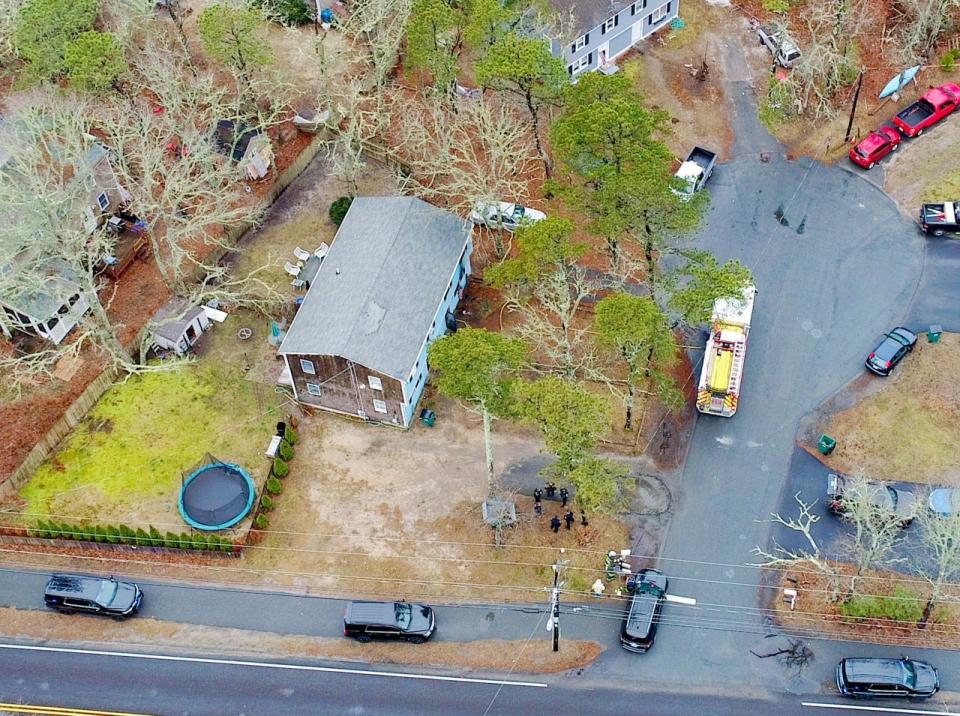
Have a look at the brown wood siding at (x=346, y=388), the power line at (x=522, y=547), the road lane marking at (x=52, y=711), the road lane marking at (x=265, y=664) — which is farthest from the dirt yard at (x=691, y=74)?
the road lane marking at (x=52, y=711)

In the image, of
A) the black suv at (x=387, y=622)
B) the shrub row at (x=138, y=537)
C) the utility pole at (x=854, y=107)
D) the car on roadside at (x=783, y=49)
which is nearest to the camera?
the black suv at (x=387, y=622)

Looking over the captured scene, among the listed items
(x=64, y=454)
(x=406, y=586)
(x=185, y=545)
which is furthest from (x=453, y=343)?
(x=64, y=454)

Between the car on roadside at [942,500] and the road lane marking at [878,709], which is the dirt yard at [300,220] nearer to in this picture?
the road lane marking at [878,709]

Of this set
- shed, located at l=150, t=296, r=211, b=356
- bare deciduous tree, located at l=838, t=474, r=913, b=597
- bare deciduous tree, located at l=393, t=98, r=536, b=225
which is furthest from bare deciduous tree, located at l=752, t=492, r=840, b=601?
shed, located at l=150, t=296, r=211, b=356

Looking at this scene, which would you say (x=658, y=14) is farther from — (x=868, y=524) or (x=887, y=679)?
(x=887, y=679)

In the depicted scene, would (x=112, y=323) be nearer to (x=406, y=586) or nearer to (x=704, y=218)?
(x=406, y=586)
